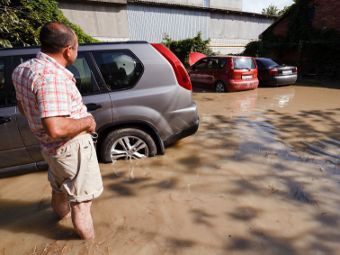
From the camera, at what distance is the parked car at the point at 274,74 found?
1148 cm

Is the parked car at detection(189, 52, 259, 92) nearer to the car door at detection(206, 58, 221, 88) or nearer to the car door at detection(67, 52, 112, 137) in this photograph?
the car door at detection(206, 58, 221, 88)

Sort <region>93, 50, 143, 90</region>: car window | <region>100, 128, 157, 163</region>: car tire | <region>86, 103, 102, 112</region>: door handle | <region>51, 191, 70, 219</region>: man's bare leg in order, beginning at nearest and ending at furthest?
1. <region>51, 191, 70, 219</region>: man's bare leg
2. <region>86, 103, 102, 112</region>: door handle
3. <region>93, 50, 143, 90</region>: car window
4. <region>100, 128, 157, 163</region>: car tire

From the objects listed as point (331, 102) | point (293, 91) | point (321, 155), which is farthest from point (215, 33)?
point (321, 155)

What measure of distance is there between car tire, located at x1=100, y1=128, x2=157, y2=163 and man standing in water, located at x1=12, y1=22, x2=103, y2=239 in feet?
4.78

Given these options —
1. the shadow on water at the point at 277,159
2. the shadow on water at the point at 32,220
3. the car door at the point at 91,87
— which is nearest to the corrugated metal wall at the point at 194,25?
the shadow on water at the point at 277,159

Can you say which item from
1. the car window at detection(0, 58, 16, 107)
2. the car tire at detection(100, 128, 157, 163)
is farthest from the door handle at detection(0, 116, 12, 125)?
the car tire at detection(100, 128, 157, 163)

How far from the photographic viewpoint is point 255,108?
7.82 metres

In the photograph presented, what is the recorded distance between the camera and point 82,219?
7.88ft

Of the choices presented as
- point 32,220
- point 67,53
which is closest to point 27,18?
point 32,220

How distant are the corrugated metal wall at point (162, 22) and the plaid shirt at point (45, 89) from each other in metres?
18.8

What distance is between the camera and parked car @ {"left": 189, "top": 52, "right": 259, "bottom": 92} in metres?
10.0

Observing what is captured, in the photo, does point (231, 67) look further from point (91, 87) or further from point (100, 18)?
point (100, 18)

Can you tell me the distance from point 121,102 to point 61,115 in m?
1.90

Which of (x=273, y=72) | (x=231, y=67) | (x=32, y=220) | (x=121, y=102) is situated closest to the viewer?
(x=32, y=220)
